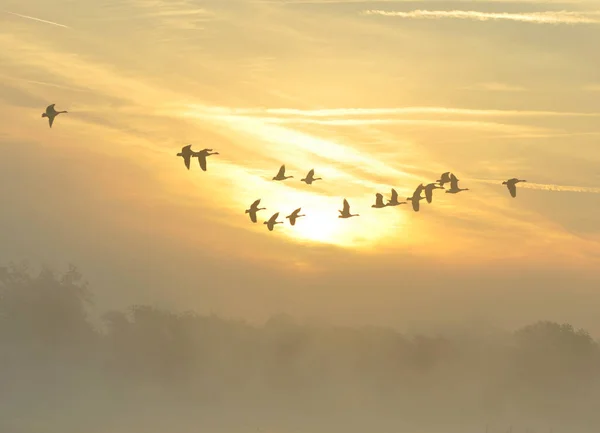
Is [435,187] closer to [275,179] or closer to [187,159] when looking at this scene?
[275,179]

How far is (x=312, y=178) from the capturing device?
132875mm

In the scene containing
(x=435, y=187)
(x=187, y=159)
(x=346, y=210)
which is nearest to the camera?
(x=187, y=159)

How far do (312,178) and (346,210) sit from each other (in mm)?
4847

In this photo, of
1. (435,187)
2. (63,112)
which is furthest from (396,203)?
(63,112)

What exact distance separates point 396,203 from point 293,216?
929cm

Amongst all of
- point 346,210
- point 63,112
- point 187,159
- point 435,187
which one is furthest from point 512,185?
point 63,112

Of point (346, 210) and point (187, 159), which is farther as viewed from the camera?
point (346, 210)

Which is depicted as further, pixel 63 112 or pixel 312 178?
pixel 312 178

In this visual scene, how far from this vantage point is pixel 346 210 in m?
135

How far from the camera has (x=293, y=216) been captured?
130 metres

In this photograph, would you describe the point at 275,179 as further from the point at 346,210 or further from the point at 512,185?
the point at 512,185

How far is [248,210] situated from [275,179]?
5856mm

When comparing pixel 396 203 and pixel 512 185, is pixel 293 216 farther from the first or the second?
pixel 512 185

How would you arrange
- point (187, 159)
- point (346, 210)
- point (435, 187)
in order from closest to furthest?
point (187, 159) → point (435, 187) → point (346, 210)
